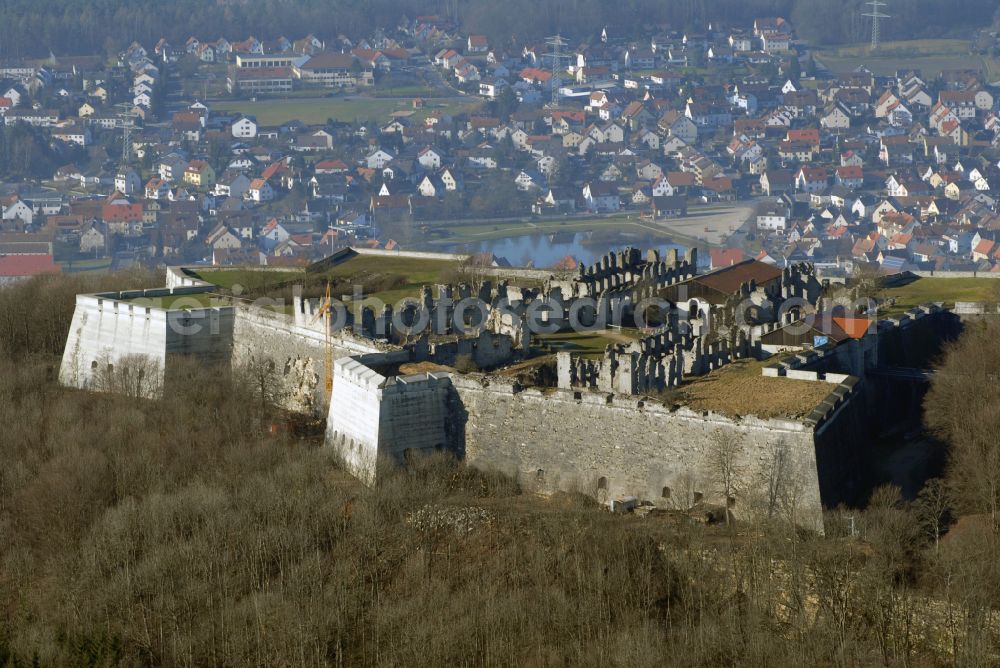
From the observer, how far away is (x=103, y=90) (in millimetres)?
150375

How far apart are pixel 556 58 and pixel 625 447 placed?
470ft

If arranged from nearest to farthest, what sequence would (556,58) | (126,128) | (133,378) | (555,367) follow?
(555,367)
(133,378)
(126,128)
(556,58)

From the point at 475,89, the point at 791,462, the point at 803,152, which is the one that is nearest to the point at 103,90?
the point at 475,89

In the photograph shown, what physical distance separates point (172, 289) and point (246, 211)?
74.2 metres

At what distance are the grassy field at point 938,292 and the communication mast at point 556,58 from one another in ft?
367

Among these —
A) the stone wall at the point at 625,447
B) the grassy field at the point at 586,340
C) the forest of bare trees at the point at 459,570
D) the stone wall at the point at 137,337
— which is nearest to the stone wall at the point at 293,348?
the stone wall at the point at 137,337

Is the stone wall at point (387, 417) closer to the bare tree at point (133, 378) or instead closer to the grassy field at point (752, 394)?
the grassy field at point (752, 394)

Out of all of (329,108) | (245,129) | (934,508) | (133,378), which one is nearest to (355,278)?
(133,378)

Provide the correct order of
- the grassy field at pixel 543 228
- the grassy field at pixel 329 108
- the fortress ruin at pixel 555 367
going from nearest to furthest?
1. the fortress ruin at pixel 555 367
2. the grassy field at pixel 543 228
3. the grassy field at pixel 329 108

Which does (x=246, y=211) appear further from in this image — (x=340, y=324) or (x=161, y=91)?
(x=340, y=324)

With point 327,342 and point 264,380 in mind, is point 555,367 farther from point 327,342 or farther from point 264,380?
point 264,380

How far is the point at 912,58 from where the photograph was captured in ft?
550

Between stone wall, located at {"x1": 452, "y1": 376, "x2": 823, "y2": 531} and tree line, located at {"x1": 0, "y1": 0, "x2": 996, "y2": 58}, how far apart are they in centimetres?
13635

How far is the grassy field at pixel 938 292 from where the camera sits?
43438mm
